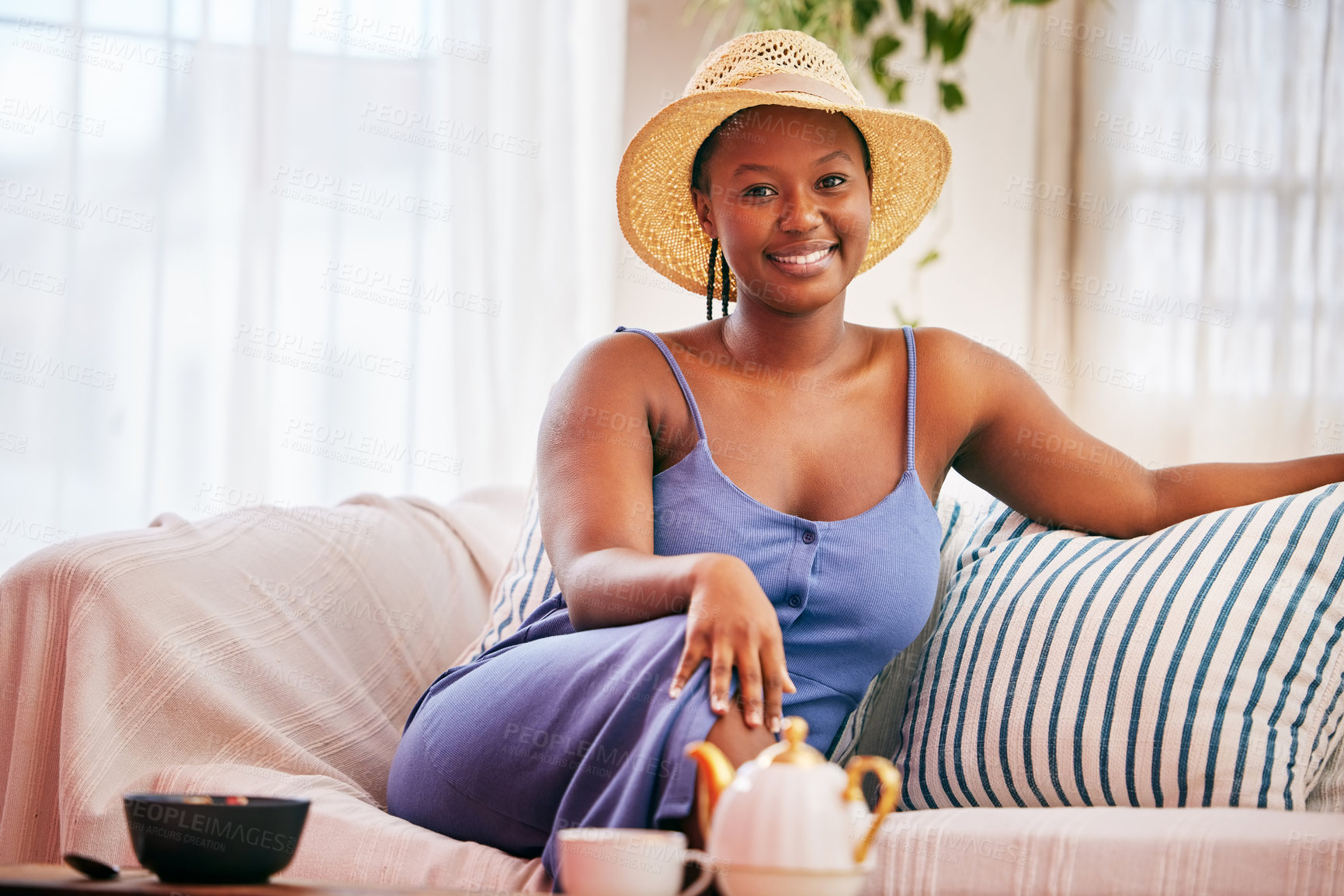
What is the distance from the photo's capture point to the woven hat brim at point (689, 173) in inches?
56.9

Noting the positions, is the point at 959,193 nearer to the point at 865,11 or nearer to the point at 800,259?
the point at 865,11

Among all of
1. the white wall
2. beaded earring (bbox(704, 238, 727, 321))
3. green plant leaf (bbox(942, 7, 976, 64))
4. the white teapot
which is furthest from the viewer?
the white wall

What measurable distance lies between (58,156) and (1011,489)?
6.48 ft

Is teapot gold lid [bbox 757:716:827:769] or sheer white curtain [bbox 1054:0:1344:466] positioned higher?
sheer white curtain [bbox 1054:0:1344:466]

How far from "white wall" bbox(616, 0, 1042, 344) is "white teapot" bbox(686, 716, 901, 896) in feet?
8.22

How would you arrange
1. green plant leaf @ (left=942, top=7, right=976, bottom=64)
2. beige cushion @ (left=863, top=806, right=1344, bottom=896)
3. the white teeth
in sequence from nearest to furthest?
beige cushion @ (left=863, top=806, right=1344, bottom=896) < the white teeth < green plant leaf @ (left=942, top=7, right=976, bottom=64)

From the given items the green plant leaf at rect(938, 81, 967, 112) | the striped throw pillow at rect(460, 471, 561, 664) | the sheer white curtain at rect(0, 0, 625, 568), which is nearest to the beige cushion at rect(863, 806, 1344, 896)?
the striped throw pillow at rect(460, 471, 561, 664)

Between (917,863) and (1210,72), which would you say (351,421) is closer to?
(917,863)

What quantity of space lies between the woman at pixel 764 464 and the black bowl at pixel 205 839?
298 millimetres

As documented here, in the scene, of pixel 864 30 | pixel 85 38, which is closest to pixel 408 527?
pixel 85 38

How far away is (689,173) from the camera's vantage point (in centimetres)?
158

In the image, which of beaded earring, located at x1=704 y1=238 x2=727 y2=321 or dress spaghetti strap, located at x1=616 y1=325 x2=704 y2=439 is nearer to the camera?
dress spaghetti strap, located at x1=616 y1=325 x2=704 y2=439

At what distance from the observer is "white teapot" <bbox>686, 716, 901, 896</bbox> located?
0.71m

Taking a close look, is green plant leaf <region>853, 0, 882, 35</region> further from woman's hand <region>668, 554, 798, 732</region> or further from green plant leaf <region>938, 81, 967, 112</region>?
woman's hand <region>668, 554, 798, 732</region>
